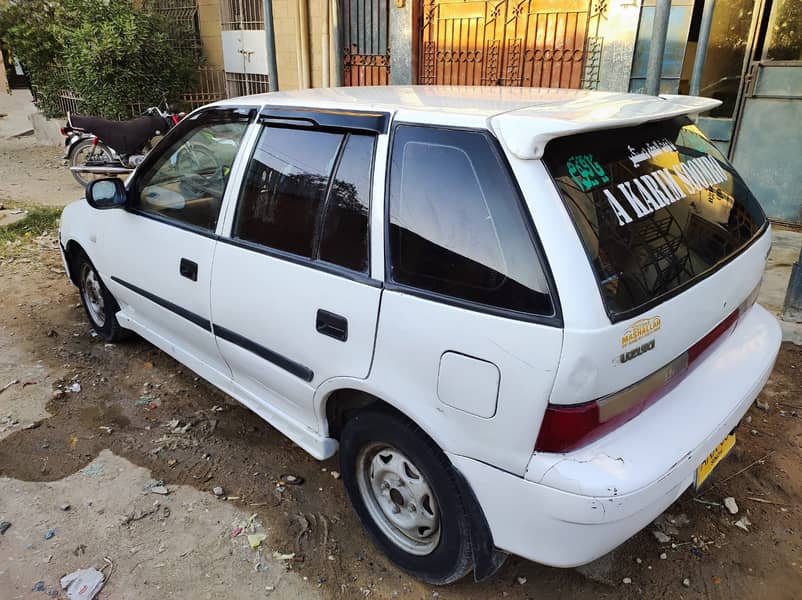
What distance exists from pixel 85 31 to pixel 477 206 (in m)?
10.3

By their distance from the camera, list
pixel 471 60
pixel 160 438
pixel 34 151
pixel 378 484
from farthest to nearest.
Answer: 1. pixel 34 151
2. pixel 471 60
3. pixel 160 438
4. pixel 378 484

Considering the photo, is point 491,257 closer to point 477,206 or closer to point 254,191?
point 477,206

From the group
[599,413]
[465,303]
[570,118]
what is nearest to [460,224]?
[465,303]

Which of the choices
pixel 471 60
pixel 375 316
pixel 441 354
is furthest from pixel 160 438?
pixel 471 60

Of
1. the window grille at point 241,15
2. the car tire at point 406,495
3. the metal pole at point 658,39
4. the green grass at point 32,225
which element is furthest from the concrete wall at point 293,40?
the car tire at point 406,495

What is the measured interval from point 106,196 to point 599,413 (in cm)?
285

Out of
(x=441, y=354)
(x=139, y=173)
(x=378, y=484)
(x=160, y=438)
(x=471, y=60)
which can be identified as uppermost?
(x=471, y=60)

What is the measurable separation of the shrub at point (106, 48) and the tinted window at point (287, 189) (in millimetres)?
8742

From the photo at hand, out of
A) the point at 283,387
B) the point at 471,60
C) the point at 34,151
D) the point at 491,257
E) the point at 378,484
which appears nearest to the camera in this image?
the point at 491,257

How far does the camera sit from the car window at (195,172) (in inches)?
112

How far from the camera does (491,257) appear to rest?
1834mm

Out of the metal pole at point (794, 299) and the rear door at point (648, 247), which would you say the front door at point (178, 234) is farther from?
the metal pole at point (794, 299)

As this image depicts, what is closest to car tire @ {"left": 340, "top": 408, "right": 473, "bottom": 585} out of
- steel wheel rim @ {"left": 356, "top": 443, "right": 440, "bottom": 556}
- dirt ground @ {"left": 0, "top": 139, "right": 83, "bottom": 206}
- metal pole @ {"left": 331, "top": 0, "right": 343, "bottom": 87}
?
steel wheel rim @ {"left": 356, "top": 443, "right": 440, "bottom": 556}

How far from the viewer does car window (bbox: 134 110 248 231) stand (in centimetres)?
283
